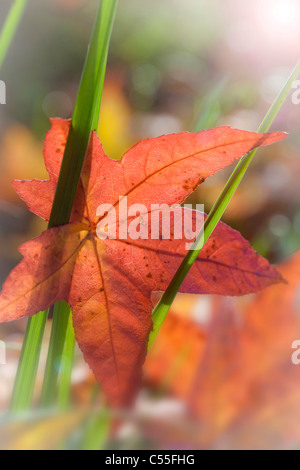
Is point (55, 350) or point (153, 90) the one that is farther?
point (153, 90)

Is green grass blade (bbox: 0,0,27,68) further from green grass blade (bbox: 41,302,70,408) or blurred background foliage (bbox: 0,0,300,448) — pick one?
green grass blade (bbox: 41,302,70,408)

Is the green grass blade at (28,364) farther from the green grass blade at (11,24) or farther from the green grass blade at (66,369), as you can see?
the green grass blade at (11,24)

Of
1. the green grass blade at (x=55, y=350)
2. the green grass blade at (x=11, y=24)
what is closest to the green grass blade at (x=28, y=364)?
the green grass blade at (x=55, y=350)

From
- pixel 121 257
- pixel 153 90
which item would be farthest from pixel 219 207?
pixel 153 90

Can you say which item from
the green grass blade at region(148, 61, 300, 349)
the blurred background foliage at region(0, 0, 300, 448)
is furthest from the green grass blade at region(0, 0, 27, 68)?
the green grass blade at region(148, 61, 300, 349)

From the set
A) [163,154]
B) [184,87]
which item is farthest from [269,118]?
[184,87]

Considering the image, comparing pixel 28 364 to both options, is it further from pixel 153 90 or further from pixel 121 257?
pixel 153 90
